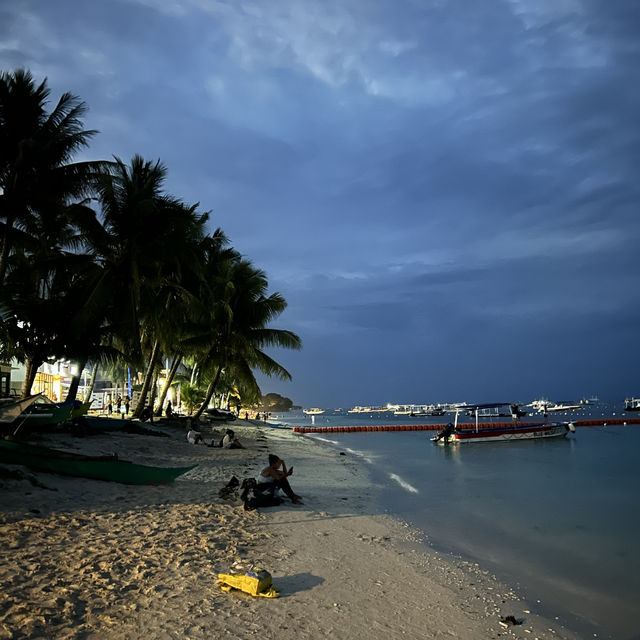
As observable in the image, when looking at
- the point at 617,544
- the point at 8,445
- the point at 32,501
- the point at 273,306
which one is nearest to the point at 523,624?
the point at 617,544

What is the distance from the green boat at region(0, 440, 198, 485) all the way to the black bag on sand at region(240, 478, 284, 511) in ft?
6.08

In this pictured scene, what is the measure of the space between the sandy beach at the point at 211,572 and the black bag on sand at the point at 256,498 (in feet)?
0.63

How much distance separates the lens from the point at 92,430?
1698 cm

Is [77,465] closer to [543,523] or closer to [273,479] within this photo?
[273,479]

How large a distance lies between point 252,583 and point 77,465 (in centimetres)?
558

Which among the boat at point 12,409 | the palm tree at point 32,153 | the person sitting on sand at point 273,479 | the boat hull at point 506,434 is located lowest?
the boat hull at point 506,434

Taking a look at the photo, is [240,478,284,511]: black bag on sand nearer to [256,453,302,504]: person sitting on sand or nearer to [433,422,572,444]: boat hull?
[256,453,302,504]: person sitting on sand

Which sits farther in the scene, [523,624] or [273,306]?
[273,306]

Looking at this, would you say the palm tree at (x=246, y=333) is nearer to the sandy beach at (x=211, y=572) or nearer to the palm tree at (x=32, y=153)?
the palm tree at (x=32, y=153)

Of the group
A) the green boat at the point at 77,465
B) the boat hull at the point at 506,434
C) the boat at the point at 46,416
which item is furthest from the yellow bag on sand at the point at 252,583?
the boat hull at the point at 506,434

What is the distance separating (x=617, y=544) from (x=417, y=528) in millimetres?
4470

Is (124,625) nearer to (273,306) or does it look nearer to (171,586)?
(171,586)

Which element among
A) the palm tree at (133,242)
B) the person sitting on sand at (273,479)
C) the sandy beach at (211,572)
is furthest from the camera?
the palm tree at (133,242)

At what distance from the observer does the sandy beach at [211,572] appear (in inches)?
185
